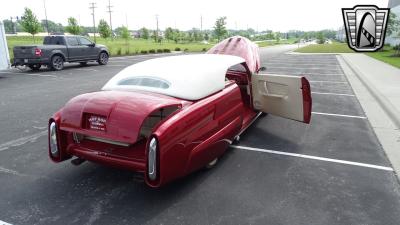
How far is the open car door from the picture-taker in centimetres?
482

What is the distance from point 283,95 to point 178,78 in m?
2.08

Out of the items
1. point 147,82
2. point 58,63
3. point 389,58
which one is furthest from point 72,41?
A: point 389,58

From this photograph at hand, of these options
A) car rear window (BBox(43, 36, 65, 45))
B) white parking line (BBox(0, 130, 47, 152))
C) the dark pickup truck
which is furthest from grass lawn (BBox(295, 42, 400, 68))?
car rear window (BBox(43, 36, 65, 45))

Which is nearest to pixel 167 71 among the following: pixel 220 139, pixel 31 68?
pixel 220 139

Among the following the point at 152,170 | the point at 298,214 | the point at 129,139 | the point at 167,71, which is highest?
the point at 167,71

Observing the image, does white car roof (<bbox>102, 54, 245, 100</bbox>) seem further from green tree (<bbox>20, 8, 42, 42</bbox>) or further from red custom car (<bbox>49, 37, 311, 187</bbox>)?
green tree (<bbox>20, 8, 42, 42</bbox>)

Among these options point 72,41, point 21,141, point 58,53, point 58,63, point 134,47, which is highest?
point 72,41

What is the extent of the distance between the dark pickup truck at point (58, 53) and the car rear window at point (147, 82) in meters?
12.4

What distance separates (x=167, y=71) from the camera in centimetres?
409

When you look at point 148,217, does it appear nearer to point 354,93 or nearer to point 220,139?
point 220,139

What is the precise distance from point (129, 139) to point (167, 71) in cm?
132

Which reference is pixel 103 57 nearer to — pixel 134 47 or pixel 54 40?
pixel 54 40

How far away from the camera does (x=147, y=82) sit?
3996 mm

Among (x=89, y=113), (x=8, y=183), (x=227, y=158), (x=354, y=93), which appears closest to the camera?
(x=89, y=113)
